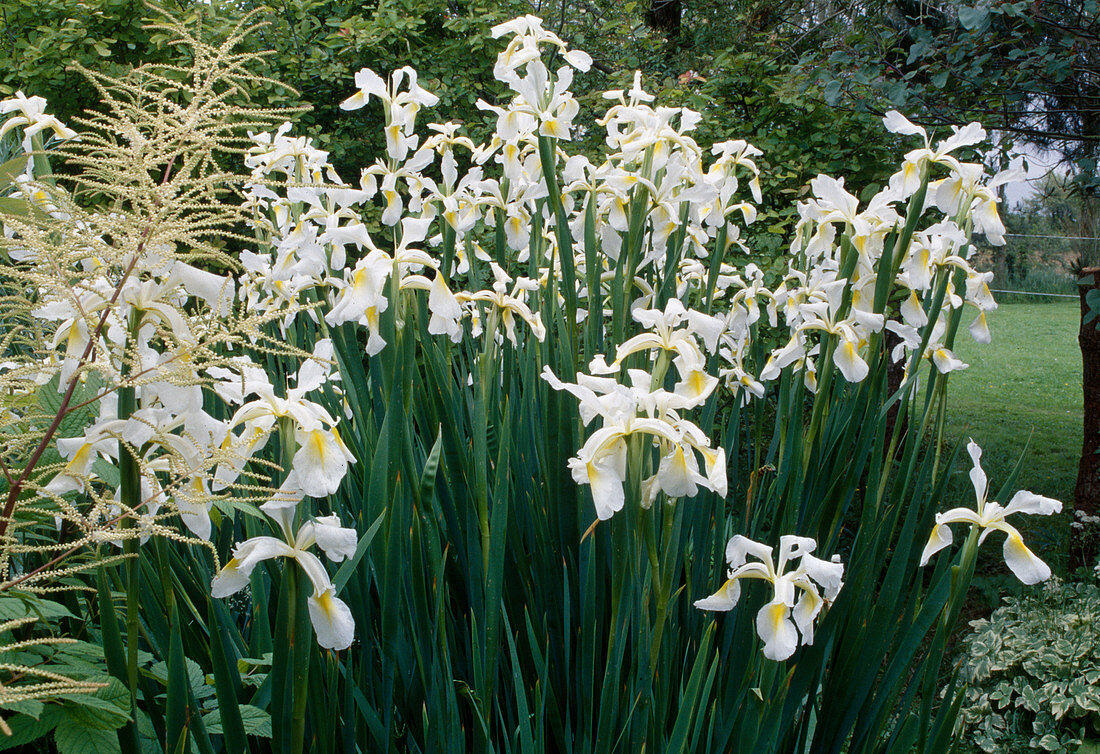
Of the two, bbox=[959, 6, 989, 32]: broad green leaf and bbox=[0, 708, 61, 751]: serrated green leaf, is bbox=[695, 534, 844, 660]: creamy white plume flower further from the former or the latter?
bbox=[959, 6, 989, 32]: broad green leaf

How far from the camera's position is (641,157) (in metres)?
2.09

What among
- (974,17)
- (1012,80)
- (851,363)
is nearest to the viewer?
(851,363)

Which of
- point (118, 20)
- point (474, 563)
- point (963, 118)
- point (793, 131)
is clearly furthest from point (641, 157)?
point (118, 20)

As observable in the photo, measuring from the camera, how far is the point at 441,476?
1.70m

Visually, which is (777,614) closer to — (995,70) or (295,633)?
(295,633)

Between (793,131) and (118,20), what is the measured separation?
4050 mm

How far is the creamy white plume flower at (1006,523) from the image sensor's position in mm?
1387

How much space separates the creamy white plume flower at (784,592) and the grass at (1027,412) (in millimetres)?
1007

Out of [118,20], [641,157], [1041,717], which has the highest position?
[118,20]

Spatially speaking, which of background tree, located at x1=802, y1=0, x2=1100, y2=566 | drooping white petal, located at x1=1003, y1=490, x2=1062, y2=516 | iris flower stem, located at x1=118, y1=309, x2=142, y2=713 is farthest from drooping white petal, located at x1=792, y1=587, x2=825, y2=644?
background tree, located at x1=802, y1=0, x2=1100, y2=566

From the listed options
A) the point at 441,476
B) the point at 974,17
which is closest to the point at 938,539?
the point at 441,476

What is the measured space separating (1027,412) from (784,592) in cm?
766

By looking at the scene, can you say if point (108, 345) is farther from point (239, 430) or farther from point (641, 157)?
point (641, 157)

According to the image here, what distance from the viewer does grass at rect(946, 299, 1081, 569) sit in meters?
4.64
